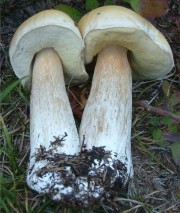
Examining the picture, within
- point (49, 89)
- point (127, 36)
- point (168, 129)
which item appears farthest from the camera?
point (168, 129)

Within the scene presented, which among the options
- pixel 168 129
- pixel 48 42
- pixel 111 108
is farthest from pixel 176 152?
pixel 48 42

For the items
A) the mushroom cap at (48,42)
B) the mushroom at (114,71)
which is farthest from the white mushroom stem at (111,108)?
the mushroom cap at (48,42)

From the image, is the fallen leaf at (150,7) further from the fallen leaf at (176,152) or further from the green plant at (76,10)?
the fallen leaf at (176,152)

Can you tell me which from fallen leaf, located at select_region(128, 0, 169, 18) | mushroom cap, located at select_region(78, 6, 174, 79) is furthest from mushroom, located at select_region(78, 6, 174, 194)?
fallen leaf, located at select_region(128, 0, 169, 18)

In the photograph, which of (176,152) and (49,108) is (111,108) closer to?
(49,108)

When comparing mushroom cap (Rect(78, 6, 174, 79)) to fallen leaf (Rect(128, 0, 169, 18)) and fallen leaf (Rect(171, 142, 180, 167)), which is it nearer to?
fallen leaf (Rect(128, 0, 169, 18))
